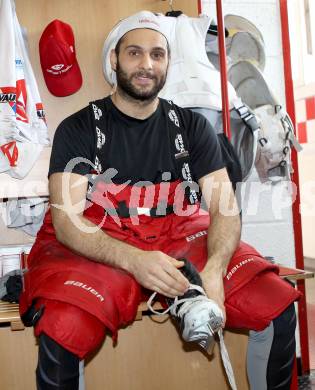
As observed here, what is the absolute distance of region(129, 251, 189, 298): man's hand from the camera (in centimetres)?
112

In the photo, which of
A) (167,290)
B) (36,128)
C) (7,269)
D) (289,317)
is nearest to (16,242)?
(7,269)

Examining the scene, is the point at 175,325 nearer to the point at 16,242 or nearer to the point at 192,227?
the point at 192,227

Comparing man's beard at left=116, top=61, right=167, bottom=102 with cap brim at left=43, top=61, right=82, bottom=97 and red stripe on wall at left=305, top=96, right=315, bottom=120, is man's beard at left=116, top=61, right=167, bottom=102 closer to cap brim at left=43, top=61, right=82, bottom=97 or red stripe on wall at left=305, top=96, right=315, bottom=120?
cap brim at left=43, top=61, right=82, bottom=97

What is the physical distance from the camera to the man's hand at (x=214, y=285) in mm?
1165

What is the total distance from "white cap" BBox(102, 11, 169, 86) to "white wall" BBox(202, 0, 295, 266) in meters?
0.55

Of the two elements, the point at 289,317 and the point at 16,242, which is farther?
the point at 16,242

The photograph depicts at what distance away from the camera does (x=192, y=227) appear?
4.59 feet

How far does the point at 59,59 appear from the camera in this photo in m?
1.71

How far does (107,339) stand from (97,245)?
44 cm

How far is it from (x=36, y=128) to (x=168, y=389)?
0.95 metres

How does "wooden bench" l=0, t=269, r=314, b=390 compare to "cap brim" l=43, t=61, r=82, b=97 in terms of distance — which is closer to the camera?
"wooden bench" l=0, t=269, r=314, b=390

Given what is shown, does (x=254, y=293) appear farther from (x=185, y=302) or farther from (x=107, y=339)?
(x=107, y=339)

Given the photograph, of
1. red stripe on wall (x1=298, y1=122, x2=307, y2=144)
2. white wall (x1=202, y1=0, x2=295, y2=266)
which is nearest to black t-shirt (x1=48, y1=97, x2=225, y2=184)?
white wall (x1=202, y1=0, x2=295, y2=266)

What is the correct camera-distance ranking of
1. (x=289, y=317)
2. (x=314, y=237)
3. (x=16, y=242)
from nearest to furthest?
(x=289, y=317) < (x=16, y=242) < (x=314, y=237)
